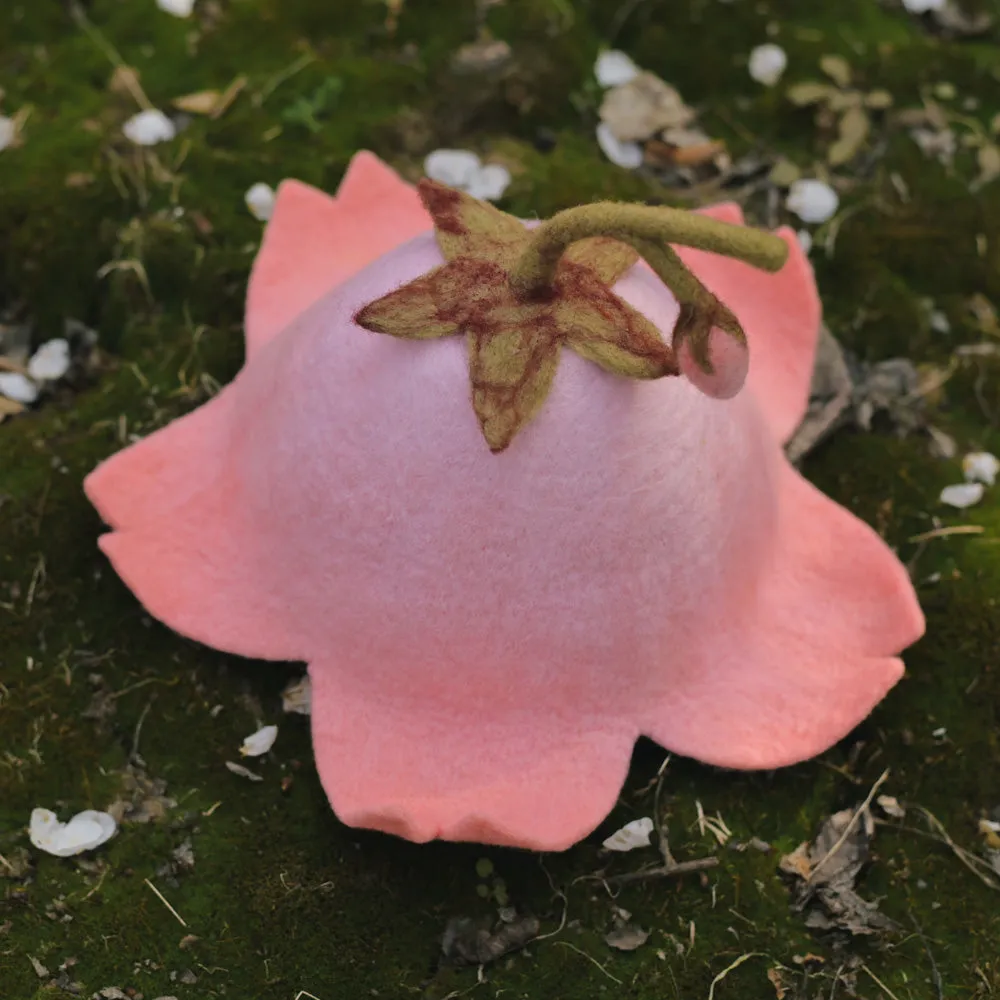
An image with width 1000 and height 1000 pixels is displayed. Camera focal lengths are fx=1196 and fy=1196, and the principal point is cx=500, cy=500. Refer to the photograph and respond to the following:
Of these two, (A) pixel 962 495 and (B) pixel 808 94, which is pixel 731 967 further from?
(B) pixel 808 94

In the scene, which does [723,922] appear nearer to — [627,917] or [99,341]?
[627,917]

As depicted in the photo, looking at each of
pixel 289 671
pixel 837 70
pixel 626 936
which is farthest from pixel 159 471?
pixel 837 70

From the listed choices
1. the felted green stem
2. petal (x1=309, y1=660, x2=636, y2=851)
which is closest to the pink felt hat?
petal (x1=309, y1=660, x2=636, y2=851)

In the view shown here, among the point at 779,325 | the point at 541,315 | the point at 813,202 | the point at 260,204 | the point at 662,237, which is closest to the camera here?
the point at 662,237

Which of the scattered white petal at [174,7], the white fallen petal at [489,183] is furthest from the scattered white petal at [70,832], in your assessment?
the scattered white petal at [174,7]

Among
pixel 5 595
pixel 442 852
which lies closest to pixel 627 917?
pixel 442 852
